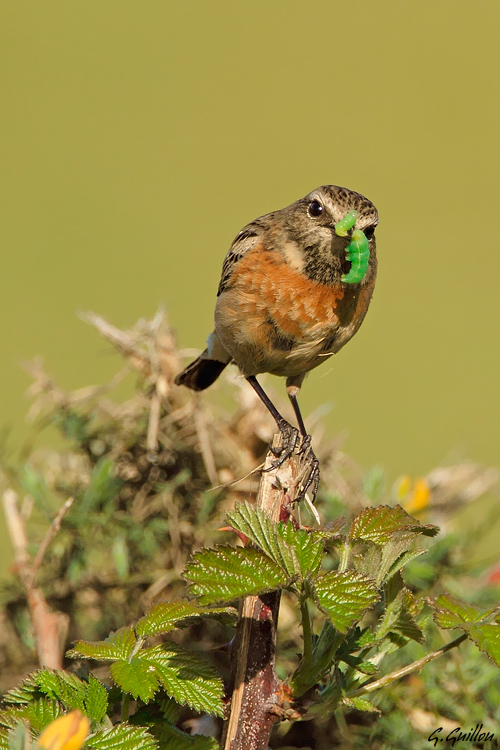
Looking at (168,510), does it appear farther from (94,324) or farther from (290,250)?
(290,250)

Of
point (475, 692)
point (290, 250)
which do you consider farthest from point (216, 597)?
point (290, 250)

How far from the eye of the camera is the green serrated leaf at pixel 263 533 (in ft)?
4.85

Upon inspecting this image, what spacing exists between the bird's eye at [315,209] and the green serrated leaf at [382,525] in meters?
1.73

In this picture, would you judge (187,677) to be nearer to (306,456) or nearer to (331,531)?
(331,531)

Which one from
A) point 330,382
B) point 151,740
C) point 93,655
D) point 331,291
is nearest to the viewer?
point 151,740

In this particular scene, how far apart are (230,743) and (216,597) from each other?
389 millimetres

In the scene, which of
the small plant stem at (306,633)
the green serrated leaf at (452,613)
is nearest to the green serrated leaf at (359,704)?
the small plant stem at (306,633)

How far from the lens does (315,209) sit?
3143 millimetres

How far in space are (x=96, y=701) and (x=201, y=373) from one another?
7.69 feet

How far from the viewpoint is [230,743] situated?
1597 mm

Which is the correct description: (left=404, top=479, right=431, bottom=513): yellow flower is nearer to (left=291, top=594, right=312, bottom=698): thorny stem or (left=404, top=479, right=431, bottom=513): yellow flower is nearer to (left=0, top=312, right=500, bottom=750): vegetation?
(left=0, top=312, right=500, bottom=750): vegetation

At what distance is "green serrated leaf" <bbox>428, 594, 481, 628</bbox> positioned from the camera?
1.54 metres
